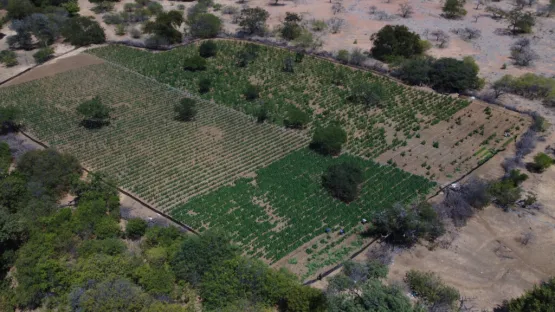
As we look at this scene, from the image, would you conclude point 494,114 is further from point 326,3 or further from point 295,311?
point 326,3

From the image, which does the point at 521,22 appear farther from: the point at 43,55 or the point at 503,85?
the point at 43,55

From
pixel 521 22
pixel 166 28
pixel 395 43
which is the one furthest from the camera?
pixel 521 22

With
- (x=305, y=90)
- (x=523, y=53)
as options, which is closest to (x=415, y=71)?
(x=305, y=90)

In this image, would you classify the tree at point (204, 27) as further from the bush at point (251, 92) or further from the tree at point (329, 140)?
the tree at point (329, 140)

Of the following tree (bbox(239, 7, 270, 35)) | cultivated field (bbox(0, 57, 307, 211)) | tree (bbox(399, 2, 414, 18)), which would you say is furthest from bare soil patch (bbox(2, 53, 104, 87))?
tree (bbox(399, 2, 414, 18))

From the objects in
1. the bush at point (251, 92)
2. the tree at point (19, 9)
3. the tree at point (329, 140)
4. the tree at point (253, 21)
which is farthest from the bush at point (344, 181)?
the tree at point (19, 9)

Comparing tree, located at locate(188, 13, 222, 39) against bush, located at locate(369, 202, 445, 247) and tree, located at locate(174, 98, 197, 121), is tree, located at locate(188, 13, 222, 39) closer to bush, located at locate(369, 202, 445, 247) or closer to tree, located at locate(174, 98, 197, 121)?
tree, located at locate(174, 98, 197, 121)
